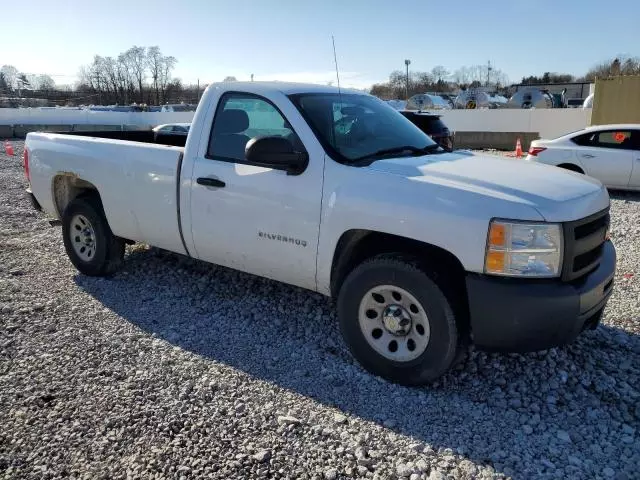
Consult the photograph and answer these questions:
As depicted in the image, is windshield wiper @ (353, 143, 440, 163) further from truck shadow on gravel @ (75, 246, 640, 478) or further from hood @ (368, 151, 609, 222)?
truck shadow on gravel @ (75, 246, 640, 478)

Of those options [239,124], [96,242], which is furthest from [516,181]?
[96,242]

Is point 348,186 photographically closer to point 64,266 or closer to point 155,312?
point 155,312

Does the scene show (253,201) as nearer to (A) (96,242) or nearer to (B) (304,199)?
(B) (304,199)

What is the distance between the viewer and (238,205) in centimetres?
412

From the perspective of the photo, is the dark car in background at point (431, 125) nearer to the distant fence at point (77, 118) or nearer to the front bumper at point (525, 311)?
the front bumper at point (525, 311)

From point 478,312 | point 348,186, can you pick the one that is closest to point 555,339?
point 478,312

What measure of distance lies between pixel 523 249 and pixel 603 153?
8.96 metres

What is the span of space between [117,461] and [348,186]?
2.07 meters

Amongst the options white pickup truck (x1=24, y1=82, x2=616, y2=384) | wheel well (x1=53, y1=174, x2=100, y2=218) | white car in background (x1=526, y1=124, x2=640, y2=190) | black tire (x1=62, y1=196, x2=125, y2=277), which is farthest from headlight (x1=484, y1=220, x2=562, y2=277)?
white car in background (x1=526, y1=124, x2=640, y2=190)

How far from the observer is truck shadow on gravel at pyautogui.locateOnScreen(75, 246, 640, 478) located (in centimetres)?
297

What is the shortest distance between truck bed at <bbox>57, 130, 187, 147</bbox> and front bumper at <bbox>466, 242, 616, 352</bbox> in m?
4.35

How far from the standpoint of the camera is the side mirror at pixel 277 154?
3.66 meters

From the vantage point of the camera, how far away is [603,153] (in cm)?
1068

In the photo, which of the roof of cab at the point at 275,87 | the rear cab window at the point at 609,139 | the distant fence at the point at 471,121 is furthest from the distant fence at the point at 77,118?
the roof of cab at the point at 275,87
